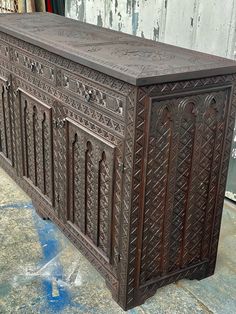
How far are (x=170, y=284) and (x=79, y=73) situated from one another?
3.69ft

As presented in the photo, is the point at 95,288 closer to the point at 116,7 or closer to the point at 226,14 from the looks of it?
the point at 226,14

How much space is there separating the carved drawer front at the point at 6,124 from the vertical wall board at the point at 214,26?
4.13 ft

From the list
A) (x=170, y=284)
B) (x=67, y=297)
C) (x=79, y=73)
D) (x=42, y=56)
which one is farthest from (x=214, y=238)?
(x=42, y=56)

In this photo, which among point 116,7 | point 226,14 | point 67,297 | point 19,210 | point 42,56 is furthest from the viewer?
point 116,7

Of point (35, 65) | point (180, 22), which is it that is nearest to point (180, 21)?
point (180, 22)

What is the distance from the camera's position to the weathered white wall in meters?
2.68

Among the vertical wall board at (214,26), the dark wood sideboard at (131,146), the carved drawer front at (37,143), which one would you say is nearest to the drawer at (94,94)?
the dark wood sideboard at (131,146)

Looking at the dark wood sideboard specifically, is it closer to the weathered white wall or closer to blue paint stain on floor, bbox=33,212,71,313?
blue paint stain on floor, bbox=33,212,71,313

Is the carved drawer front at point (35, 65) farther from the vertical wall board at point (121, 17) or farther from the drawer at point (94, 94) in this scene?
the vertical wall board at point (121, 17)

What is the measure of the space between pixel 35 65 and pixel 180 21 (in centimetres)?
110

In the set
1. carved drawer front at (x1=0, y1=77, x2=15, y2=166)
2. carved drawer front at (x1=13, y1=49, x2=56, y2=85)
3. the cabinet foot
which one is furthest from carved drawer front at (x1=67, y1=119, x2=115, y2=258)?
carved drawer front at (x1=0, y1=77, x2=15, y2=166)

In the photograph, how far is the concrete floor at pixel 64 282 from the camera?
6.76 ft

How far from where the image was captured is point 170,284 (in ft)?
7.29

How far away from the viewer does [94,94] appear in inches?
74.7
